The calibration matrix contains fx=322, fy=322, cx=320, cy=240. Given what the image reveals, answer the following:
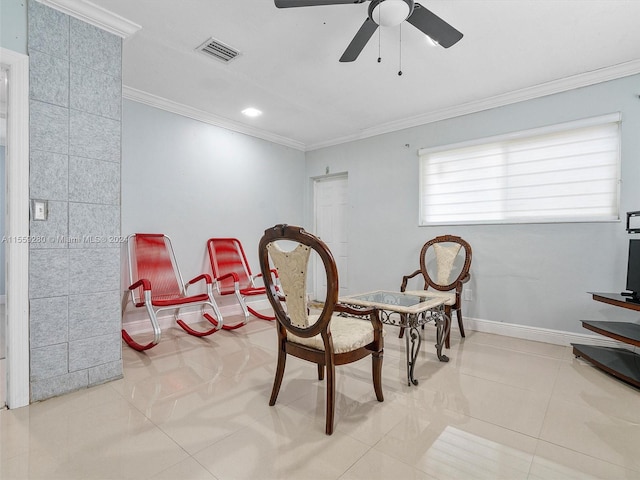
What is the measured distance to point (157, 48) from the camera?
2.64m

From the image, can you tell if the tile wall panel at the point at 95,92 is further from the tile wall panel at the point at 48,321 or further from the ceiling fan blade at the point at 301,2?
the ceiling fan blade at the point at 301,2

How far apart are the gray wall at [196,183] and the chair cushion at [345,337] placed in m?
2.47

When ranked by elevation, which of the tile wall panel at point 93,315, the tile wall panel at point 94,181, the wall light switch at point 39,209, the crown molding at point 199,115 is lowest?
the tile wall panel at point 93,315

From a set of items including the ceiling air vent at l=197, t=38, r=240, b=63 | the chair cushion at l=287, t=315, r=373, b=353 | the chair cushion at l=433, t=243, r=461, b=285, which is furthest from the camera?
the chair cushion at l=433, t=243, r=461, b=285

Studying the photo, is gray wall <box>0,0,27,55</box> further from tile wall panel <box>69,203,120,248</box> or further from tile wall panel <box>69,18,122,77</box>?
tile wall panel <box>69,203,120,248</box>

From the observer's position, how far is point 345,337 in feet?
5.91

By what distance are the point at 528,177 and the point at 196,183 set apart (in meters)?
3.75

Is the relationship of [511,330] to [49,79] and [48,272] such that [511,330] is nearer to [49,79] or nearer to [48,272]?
[48,272]

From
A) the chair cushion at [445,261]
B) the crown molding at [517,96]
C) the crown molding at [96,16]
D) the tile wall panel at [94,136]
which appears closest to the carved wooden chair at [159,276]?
the tile wall panel at [94,136]

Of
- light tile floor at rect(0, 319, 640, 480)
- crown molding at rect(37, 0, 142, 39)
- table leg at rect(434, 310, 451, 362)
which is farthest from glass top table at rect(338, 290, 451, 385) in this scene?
crown molding at rect(37, 0, 142, 39)

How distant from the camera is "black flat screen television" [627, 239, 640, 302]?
2.45 meters

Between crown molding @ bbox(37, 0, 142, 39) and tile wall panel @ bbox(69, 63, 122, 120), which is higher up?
crown molding @ bbox(37, 0, 142, 39)

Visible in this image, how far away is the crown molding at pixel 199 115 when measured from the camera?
3397 millimetres

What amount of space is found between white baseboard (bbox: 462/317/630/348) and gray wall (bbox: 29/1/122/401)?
3455 mm
